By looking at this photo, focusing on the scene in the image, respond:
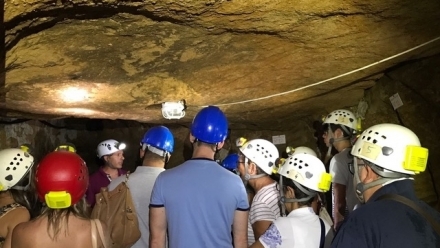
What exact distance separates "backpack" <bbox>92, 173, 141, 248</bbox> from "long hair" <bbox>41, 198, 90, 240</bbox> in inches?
24.2

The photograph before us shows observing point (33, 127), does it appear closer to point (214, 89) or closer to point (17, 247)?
point (214, 89)

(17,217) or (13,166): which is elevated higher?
(13,166)

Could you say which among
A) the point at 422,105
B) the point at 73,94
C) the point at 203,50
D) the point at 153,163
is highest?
the point at 203,50

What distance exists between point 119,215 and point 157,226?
0.47m

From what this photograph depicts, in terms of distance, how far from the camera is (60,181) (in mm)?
2158

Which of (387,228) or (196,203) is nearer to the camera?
(387,228)

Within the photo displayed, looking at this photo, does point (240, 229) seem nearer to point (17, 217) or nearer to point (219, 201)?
point (219, 201)

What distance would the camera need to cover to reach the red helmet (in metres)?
2.13

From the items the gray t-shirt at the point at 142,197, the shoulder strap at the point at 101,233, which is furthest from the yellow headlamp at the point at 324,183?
the shoulder strap at the point at 101,233

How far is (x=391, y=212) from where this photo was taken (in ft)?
6.10

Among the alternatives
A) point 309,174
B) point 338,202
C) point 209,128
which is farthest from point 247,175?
point 338,202

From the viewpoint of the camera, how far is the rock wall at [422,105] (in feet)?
14.0

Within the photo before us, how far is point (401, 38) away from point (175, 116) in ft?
9.62

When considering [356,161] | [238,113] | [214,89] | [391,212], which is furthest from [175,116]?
[391,212]
